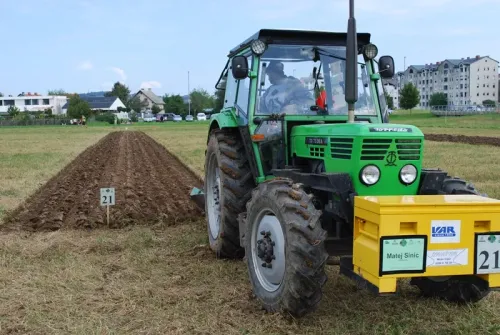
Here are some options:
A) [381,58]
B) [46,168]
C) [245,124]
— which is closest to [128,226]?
[245,124]

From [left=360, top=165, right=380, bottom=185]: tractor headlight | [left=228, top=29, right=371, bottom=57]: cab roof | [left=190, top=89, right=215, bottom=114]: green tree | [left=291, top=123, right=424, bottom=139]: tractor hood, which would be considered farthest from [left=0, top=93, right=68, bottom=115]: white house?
[left=360, top=165, right=380, bottom=185]: tractor headlight

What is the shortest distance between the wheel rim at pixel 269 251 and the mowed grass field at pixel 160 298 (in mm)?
280

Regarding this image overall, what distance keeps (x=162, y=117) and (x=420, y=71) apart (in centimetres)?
6824

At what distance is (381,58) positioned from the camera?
5.61 meters

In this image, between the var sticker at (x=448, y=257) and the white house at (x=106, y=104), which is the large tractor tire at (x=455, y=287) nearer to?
the var sticker at (x=448, y=257)

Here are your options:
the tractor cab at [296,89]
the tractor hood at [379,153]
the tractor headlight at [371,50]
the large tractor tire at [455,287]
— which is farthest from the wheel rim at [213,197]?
the large tractor tire at [455,287]

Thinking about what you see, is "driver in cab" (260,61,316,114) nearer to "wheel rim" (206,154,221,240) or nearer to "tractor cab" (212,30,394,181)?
"tractor cab" (212,30,394,181)

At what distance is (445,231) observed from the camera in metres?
3.84

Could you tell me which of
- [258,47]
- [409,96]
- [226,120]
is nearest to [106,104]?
[409,96]

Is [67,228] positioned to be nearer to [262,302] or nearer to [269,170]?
[269,170]

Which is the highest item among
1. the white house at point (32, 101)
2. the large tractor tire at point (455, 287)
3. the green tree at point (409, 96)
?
the white house at point (32, 101)

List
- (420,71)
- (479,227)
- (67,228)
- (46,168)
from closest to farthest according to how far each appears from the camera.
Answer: (479,227) → (67,228) → (46,168) → (420,71)

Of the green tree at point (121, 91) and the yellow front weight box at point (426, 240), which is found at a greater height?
the green tree at point (121, 91)

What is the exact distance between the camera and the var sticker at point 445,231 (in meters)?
3.82
